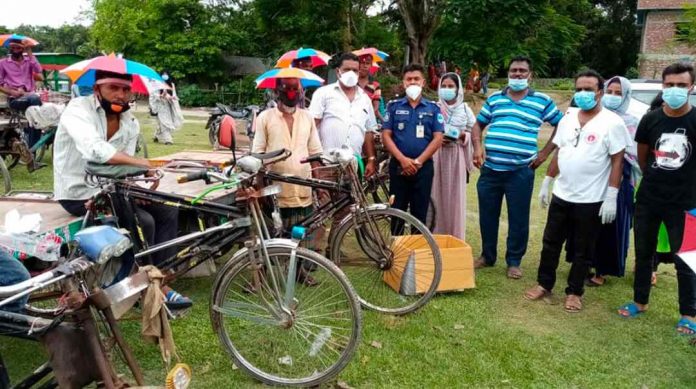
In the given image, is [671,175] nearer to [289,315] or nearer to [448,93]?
[448,93]

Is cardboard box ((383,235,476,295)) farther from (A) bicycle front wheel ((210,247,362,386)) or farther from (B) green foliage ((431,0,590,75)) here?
(B) green foliage ((431,0,590,75))

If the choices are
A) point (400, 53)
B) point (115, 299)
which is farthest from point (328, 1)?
point (115, 299)

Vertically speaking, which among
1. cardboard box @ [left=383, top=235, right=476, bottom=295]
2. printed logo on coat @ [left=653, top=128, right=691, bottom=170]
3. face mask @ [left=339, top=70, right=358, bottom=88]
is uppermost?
face mask @ [left=339, top=70, right=358, bottom=88]

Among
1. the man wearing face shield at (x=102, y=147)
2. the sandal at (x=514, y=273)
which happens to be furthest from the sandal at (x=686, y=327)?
the man wearing face shield at (x=102, y=147)

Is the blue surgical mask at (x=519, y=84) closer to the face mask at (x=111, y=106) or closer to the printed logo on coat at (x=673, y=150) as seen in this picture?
the printed logo on coat at (x=673, y=150)

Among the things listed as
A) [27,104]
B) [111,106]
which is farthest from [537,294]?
[27,104]

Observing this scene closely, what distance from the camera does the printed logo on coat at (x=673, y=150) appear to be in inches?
147

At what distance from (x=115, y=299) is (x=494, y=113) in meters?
3.46

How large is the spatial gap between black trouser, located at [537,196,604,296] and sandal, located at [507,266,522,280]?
1.39 feet

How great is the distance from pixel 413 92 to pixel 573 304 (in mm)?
2058

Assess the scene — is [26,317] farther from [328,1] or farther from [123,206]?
[328,1]

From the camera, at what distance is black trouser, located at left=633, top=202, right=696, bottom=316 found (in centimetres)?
383

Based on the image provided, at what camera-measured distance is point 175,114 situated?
489 inches

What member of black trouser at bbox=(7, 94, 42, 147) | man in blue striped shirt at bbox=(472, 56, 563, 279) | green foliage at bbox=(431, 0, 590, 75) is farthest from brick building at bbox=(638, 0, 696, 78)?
black trouser at bbox=(7, 94, 42, 147)
